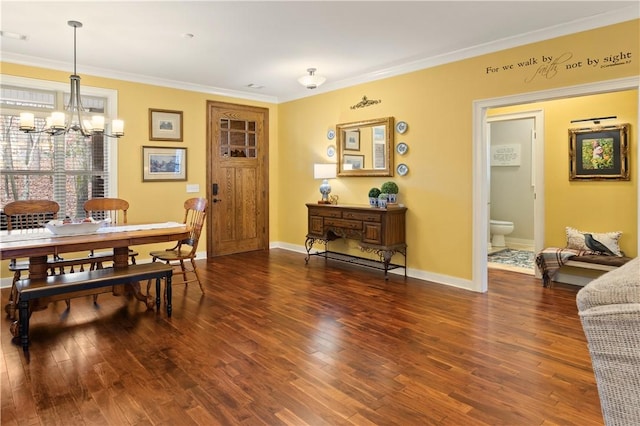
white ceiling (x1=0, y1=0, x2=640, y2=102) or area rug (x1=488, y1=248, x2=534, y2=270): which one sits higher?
white ceiling (x1=0, y1=0, x2=640, y2=102)

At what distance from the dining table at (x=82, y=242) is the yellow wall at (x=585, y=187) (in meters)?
4.30

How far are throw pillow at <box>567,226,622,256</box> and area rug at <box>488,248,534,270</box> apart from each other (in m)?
1.11

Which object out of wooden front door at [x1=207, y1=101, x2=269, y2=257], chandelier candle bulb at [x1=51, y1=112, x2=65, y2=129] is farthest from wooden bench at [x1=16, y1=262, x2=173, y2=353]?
wooden front door at [x1=207, y1=101, x2=269, y2=257]

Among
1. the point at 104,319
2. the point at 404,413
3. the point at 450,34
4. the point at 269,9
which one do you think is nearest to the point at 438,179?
the point at 450,34

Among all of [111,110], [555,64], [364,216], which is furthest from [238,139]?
[555,64]

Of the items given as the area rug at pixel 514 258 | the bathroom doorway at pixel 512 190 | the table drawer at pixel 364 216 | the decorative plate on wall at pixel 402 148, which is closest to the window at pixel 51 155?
the table drawer at pixel 364 216

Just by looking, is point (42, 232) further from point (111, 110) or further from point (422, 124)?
point (422, 124)

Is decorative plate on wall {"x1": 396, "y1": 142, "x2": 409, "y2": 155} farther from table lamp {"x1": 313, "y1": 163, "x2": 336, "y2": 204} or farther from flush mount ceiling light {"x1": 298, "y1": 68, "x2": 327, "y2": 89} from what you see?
flush mount ceiling light {"x1": 298, "y1": 68, "x2": 327, "y2": 89}

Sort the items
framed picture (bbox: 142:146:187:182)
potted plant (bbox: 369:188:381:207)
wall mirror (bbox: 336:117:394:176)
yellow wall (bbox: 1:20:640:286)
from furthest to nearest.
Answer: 1. framed picture (bbox: 142:146:187:182)
2. wall mirror (bbox: 336:117:394:176)
3. potted plant (bbox: 369:188:381:207)
4. yellow wall (bbox: 1:20:640:286)

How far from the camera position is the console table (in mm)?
4969

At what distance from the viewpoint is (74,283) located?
10.5 ft

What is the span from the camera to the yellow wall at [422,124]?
3.82 m

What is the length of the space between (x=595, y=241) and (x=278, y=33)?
4.02 meters

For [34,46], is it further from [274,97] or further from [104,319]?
[274,97]
